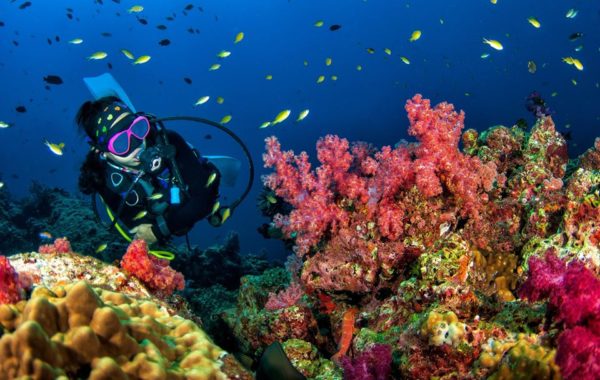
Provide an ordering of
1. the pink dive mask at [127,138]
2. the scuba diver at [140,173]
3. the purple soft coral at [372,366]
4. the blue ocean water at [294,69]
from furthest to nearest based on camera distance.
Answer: the blue ocean water at [294,69]
the scuba diver at [140,173]
the pink dive mask at [127,138]
the purple soft coral at [372,366]

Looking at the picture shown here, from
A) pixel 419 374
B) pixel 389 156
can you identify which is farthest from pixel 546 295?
pixel 389 156

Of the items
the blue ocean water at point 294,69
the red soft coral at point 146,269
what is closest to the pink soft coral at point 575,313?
the red soft coral at point 146,269

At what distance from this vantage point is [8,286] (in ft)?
8.20

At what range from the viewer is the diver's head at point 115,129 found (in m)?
5.05

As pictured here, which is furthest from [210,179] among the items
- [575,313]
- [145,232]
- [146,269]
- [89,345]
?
[575,313]

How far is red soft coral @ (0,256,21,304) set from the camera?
246 cm

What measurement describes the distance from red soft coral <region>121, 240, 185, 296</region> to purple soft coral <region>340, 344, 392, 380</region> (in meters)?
2.25

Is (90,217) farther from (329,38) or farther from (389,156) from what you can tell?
(329,38)

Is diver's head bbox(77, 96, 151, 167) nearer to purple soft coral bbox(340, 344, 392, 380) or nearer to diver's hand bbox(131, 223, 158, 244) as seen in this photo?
diver's hand bbox(131, 223, 158, 244)

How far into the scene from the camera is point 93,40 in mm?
93438

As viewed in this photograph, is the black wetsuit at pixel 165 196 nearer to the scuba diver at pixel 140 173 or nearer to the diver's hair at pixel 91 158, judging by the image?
the scuba diver at pixel 140 173

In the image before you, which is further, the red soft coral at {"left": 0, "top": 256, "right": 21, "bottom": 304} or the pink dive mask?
the pink dive mask

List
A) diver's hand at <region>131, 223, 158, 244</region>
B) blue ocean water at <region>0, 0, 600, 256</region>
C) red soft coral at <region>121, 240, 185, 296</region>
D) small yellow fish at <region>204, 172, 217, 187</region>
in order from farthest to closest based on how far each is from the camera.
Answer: blue ocean water at <region>0, 0, 600, 256</region>
small yellow fish at <region>204, 172, 217, 187</region>
diver's hand at <region>131, 223, 158, 244</region>
red soft coral at <region>121, 240, 185, 296</region>

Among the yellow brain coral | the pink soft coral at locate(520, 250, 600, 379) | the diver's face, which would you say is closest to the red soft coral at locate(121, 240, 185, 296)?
the diver's face
